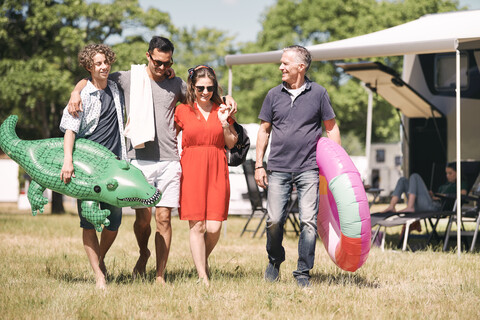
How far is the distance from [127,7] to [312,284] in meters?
13.4

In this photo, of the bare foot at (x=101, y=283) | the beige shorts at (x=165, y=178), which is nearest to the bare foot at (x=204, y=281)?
the beige shorts at (x=165, y=178)

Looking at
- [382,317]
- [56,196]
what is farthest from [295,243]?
[56,196]

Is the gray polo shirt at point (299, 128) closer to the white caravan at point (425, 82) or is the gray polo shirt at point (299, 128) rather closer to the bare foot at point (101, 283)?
the bare foot at point (101, 283)

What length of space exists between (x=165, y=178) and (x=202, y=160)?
0.31 meters

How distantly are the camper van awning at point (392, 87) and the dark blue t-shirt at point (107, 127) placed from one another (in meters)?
4.35

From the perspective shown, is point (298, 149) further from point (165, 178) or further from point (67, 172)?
point (67, 172)

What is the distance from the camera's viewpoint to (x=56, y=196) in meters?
17.1

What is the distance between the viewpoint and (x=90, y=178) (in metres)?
4.43

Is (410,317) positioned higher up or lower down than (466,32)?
lower down

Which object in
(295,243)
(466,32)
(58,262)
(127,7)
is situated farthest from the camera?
(127,7)

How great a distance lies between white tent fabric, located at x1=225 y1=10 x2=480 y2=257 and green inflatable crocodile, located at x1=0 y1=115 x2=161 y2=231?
12.4ft

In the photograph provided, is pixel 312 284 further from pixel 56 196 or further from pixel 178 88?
pixel 56 196

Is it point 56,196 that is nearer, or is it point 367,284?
point 367,284

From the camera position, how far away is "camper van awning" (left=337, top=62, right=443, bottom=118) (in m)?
8.80
